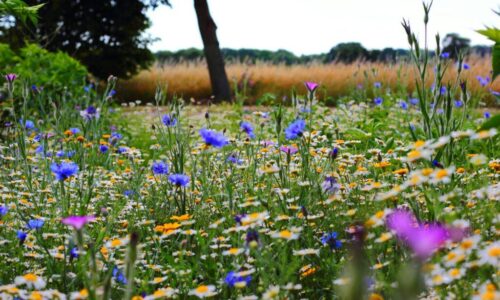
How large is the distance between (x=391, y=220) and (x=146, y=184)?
220 centimetres

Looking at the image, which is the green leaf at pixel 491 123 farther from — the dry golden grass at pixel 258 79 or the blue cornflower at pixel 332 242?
the dry golden grass at pixel 258 79

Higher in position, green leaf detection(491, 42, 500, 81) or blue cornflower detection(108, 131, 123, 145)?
green leaf detection(491, 42, 500, 81)

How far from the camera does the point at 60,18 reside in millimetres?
18812

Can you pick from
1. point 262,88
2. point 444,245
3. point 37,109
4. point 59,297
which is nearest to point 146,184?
point 59,297

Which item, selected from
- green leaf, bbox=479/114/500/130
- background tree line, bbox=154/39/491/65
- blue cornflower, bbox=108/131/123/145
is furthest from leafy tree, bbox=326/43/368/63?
green leaf, bbox=479/114/500/130

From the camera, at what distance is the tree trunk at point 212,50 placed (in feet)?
50.2

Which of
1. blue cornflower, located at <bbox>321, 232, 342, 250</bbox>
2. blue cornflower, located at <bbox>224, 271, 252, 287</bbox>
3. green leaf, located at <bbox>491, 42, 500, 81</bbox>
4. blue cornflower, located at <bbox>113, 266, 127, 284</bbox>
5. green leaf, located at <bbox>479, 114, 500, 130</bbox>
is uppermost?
green leaf, located at <bbox>491, 42, 500, 81</bbox>

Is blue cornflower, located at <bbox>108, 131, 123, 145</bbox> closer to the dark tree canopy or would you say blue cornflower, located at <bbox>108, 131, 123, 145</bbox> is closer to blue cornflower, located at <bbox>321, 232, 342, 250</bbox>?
blue cornflower, located at <bbox>321, 232, 342, 250</bbox>

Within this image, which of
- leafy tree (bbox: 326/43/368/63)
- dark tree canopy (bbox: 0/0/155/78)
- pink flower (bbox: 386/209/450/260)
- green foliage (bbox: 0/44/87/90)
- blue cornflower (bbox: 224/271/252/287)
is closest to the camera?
pink flower (bbox: 386/209/450/260)

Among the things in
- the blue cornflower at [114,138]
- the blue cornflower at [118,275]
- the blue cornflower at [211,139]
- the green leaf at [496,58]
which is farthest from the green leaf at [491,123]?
the blue cornflower at [114,138]

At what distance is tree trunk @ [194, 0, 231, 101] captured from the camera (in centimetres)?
1530

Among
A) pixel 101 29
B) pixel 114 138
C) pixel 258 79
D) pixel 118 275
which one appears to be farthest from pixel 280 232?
pixel 101 29

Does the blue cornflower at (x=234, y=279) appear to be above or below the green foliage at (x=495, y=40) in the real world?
below

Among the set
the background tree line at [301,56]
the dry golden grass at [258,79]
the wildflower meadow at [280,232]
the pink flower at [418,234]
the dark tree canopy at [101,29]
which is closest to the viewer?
the pink flower at [418,234]
